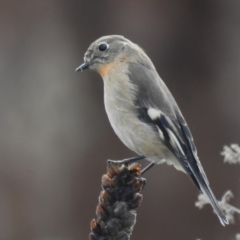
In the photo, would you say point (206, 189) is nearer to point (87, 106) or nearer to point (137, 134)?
point (137, 134)

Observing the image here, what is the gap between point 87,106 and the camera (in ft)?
27.0

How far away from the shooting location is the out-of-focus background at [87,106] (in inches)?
299

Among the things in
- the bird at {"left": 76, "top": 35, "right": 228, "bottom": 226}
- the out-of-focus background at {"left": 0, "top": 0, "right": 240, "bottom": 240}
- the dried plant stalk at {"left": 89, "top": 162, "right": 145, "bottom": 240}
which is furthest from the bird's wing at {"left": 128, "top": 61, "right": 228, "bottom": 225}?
the out-of-focus background at {"left": 0, "top": 0, "right": 240, "bottom": 240}

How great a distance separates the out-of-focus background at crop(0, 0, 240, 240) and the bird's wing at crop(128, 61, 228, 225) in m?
3.47

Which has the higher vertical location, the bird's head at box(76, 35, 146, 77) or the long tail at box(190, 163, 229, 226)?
the bird's head at box(76, 35, 146, 77)

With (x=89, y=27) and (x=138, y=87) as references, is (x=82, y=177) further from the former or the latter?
(x=138, y=87)

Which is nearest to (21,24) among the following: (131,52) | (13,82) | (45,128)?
(13,82)

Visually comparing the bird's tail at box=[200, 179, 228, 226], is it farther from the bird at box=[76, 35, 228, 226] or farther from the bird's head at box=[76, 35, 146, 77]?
the bird's head at box=[76, 35, 146, 77]

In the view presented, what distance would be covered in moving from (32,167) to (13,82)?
1102 millimetres

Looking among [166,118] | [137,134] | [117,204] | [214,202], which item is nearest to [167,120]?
[166,118]

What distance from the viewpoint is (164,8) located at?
26.8 ft

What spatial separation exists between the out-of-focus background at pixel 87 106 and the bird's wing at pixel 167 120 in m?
3.47

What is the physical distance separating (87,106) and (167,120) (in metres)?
4.41

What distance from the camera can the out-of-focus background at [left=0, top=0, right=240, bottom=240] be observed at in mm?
7582
